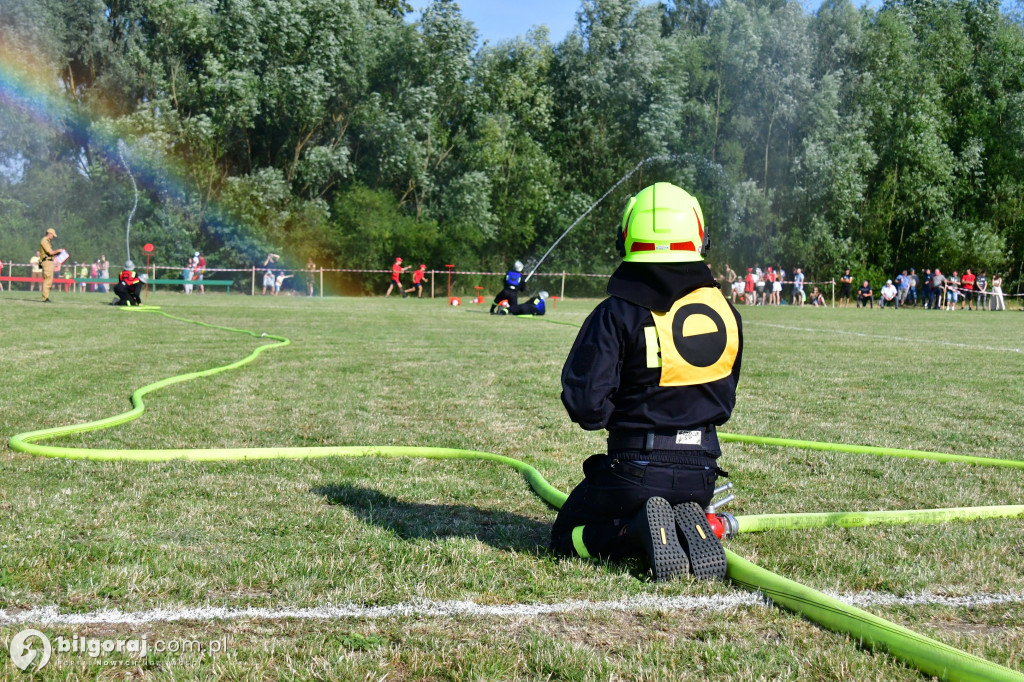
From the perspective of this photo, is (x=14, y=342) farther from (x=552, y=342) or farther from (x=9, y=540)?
(x=9, y=540)

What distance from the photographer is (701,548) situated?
368 centimetres

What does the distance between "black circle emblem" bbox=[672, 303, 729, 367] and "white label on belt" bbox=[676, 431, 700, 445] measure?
30cm

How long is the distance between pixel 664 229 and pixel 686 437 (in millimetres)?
908

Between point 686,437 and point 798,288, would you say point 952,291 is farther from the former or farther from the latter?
point 686,437

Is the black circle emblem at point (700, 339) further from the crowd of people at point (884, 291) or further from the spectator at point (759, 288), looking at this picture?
the spectator at point (759, 288)

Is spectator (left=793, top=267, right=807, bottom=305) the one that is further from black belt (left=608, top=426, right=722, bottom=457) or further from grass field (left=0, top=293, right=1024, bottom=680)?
black belt (left=608, top=426, right=722, bottom=457)

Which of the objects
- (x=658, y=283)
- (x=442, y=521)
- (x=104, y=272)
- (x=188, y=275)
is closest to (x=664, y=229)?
(x=658, y=283)

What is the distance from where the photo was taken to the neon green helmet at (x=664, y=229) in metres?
3.90

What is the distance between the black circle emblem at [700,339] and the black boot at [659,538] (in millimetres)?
628

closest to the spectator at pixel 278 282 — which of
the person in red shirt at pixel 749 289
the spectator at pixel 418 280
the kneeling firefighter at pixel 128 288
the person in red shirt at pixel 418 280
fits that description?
the person in red shirt at pixel 418 280

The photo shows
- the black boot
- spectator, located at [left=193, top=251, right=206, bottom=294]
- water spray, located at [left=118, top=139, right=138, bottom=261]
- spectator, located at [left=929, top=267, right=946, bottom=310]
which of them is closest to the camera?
the black boot

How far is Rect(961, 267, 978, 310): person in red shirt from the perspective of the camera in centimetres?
4550

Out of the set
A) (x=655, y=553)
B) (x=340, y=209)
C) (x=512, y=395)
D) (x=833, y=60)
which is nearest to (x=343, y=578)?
(x=655, y=553)

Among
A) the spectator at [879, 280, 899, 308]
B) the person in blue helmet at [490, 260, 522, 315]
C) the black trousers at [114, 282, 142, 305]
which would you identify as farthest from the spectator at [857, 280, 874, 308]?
the black trousers at [114, 282, 142, 305]
